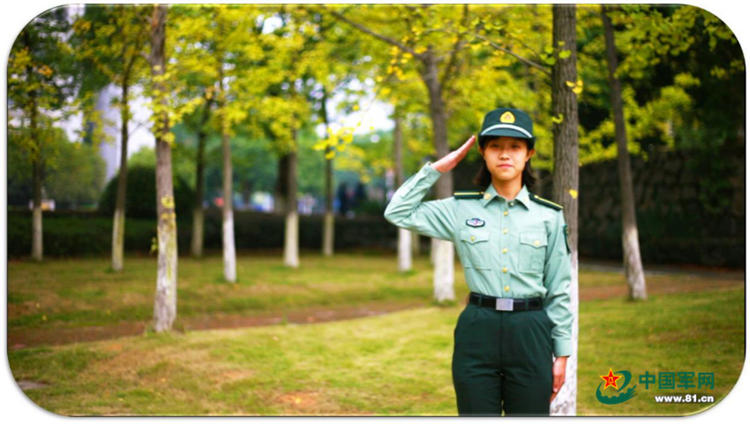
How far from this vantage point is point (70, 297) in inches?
199

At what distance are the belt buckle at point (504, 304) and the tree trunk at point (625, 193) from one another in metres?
3.37

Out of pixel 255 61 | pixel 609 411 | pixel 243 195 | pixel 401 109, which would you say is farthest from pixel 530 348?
pixel 401 109

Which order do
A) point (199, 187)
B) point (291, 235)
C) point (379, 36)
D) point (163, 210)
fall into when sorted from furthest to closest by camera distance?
point (291, 235)
point (379, 36)
point (199, 187)
point (163, 210)

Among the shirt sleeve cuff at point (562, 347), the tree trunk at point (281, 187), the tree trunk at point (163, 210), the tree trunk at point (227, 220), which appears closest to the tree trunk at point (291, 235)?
the tree trunk at point (281, 187)

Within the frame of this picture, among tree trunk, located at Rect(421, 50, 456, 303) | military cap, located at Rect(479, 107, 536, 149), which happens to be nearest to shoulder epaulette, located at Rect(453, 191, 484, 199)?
military cap, located at Rect(479, 107, 536, 149)

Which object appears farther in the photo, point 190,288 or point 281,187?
point 281,187

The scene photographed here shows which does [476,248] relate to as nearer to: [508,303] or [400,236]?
[508,303]

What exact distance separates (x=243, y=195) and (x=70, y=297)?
1.84 m

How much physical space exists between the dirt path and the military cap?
2.79 meters

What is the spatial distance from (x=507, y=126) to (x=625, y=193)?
3.70m

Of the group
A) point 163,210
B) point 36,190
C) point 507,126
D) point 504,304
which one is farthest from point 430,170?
point 36,190

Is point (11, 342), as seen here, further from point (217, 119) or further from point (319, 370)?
point (217, 119)

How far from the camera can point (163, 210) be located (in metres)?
5.41

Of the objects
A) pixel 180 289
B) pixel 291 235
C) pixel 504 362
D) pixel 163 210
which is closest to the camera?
pixel 504 362
